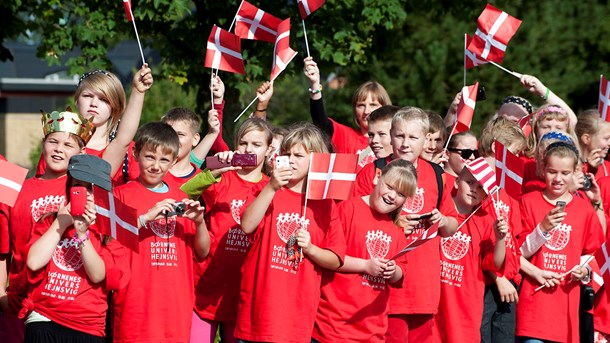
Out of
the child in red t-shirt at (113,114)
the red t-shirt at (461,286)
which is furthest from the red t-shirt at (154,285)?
the red t-shirt at (461,286)

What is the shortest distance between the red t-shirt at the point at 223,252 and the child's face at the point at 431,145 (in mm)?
1403

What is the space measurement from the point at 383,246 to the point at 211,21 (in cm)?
666

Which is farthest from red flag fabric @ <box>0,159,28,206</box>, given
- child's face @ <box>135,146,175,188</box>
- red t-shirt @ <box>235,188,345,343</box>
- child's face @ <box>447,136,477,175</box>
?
child's face @ <box>447,136,477,175</box>

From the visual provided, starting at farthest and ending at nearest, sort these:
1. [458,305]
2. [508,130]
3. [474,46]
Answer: [474,46], [508,130], [458,305]

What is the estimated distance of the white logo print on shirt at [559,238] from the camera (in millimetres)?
7523

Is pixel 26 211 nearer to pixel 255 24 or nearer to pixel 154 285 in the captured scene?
pixel 154 285

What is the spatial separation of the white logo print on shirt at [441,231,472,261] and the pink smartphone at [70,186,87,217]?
9.00ft

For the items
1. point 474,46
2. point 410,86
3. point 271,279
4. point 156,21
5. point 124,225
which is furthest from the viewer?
point 410,86

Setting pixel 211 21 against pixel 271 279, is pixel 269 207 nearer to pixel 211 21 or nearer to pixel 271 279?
pixel 271 279

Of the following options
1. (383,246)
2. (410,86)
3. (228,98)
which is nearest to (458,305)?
(383,246)

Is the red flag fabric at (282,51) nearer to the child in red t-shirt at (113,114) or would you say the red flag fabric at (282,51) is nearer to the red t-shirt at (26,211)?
the child in red t-shirt at (113,114)

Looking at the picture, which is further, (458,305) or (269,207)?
(458,305)

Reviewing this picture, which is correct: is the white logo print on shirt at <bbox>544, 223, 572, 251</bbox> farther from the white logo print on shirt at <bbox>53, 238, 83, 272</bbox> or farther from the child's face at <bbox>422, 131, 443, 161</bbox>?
the white logo print on shirt at <bbox>53, 238, 83, 272</bbox>

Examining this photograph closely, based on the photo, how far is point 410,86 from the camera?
84.6 feet
